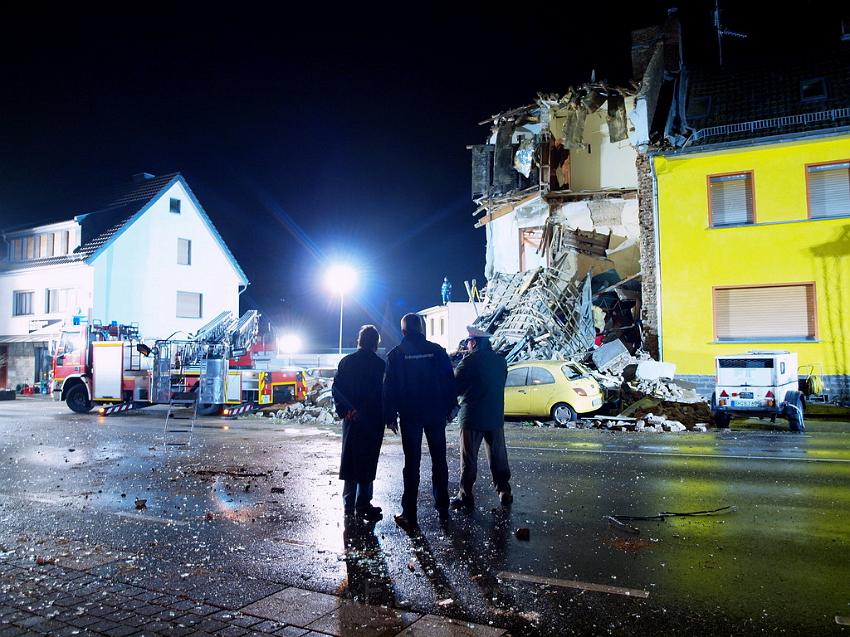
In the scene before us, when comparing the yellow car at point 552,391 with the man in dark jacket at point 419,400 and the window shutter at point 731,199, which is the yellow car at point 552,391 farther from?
the man in dark jacket at point 419,400

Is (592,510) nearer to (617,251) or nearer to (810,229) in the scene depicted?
(810,229)

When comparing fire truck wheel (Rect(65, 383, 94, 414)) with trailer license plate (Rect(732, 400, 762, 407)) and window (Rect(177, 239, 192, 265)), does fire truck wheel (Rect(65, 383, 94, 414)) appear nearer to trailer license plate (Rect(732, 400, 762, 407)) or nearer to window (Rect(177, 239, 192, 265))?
window (Rect(177, 239, 192, 265))

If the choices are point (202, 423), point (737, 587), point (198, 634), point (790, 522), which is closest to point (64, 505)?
point (198, 634)

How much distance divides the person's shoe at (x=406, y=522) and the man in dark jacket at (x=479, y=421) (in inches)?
31.0

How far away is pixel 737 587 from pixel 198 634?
3342mm

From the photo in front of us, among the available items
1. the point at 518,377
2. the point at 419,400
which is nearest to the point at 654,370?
the point at 518,377

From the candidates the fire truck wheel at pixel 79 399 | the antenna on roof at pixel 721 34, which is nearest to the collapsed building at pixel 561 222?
the antenna on roof at pixel 721 34

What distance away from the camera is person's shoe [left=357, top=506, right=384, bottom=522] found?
238 inches

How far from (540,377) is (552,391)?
445 mm

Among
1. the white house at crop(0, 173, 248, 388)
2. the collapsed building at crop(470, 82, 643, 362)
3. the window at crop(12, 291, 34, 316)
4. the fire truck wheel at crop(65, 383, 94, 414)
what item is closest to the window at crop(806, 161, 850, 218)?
the collapsed building at crop(470, 82, 643, 362)

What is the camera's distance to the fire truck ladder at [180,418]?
1280cm

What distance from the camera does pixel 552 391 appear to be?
15.0 m

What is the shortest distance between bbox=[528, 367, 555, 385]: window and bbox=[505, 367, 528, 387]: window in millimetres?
133

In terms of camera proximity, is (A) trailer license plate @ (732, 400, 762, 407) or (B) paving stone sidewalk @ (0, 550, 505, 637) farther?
(A) trailer license plate @ (732, 400, 762, 407)
